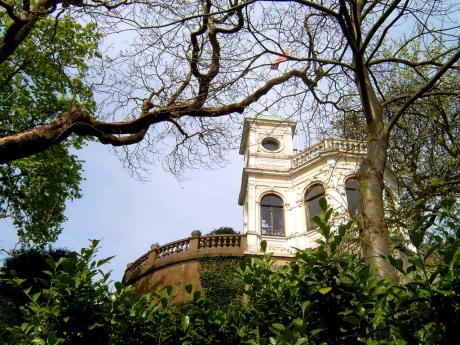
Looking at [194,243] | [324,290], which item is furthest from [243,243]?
[324,290]

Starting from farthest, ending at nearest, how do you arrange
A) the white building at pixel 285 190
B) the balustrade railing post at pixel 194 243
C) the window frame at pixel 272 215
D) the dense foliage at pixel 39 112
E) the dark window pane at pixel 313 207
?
the window frame at pixel 272 215 < the dark window pane at pixel 313 207 < the white building at pixel 285 190 < the balustrade railing post at pixel 194 243 < the dense foliage at pixel 39 112

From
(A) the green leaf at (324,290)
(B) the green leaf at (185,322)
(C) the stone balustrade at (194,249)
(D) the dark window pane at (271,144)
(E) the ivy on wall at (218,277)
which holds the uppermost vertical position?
(D) the dark window pane at (271,144)

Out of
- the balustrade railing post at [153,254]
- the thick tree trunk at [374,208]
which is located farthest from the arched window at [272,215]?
the thick tree trunk at [374,208]

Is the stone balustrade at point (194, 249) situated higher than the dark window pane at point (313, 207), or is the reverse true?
the dark window pane at point (313, 207)

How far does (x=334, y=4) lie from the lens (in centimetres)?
697

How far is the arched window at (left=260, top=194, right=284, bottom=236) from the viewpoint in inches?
840

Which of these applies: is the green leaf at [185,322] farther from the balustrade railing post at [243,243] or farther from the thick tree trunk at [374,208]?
the balustrade railing post at [243,243]

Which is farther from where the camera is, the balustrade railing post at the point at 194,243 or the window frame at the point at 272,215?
the window frame at the point at 272,215

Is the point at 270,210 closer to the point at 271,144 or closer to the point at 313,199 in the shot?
the point at 313,199

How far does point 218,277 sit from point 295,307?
16.4 metres

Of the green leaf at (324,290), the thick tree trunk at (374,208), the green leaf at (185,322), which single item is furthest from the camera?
the thick tree trunk at (374,208)

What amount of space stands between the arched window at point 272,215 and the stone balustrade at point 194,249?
1.69 m

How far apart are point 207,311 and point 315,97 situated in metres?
5.97

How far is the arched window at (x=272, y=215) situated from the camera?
21344mm
